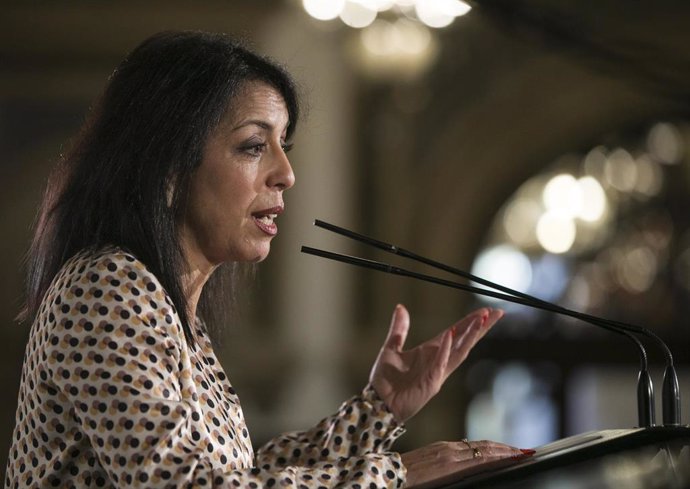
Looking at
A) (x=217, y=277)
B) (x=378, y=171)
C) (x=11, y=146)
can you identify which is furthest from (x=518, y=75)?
(x=217, y=277)

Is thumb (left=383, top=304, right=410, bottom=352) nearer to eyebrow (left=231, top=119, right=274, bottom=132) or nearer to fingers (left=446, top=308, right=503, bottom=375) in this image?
fingers (left=446, top=308, right=503, bottom=375)

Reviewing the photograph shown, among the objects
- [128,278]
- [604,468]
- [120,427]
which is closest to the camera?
[604,468]

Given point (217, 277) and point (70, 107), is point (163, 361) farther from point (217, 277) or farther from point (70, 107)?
point (70, 107)

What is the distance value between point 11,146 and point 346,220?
2.65 metres

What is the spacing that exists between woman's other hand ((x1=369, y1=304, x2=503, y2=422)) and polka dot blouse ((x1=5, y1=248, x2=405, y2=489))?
0.57 metres

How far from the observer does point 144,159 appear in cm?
212

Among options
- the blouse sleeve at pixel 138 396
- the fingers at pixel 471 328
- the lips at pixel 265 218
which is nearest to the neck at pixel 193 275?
the lips at pixel 265 218

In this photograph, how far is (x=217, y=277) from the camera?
2.65 metres

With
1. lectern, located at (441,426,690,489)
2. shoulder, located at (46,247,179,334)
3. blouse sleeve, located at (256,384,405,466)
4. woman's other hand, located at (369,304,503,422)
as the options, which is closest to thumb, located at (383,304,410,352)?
woman's other hand, located at (369,304,503,422)

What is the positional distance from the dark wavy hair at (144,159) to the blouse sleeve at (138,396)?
16 centimetres

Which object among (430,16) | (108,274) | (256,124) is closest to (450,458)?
(108,274)

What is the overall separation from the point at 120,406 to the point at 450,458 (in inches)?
20.4

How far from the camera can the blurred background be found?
9195mm

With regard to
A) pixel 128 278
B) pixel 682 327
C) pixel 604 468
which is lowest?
pixel 604 468
